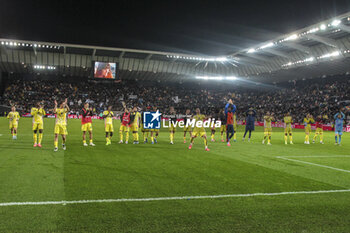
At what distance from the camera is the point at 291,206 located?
214 inches

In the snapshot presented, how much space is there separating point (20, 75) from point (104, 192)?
5963cm

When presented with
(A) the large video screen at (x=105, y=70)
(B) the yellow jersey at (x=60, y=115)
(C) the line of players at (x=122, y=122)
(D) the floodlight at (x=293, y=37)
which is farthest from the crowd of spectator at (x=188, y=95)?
(B) the yellow jersey at (x=60, y=115)

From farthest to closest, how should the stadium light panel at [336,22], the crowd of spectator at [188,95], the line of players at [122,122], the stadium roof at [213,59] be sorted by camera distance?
the crowd of spectator at [188,95]
the stadium roof at [213,59]
the stadium light panel at [336,22]
the line of players at [122,122]

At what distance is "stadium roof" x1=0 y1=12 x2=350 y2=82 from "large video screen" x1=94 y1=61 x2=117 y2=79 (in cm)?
196

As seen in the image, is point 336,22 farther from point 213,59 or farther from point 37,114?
point 37,114

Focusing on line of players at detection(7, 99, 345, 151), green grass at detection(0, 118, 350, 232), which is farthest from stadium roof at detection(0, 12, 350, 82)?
green grass at detection(0, 118, 350, 232)

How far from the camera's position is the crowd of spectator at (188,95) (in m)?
47.7

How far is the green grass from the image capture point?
4402mm

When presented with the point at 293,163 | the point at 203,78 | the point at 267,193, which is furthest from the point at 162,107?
the point at 267,193

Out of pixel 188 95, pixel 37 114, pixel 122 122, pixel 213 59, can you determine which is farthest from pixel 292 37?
pixel 37 114

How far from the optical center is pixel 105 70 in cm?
5291

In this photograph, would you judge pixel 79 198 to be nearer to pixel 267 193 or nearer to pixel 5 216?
pixel 5 216

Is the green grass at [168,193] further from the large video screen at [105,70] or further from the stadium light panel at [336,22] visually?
the large video screen at [105,70]

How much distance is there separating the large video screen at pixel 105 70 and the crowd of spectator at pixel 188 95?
19.0 feet
